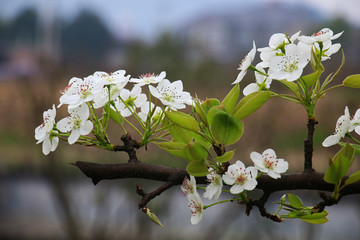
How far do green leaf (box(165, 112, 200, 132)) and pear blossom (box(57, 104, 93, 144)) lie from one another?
0.28ft

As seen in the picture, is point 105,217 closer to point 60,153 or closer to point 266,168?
point 60,153

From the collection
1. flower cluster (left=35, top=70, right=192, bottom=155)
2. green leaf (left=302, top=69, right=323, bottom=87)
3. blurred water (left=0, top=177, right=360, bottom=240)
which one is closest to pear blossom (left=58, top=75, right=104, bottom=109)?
flower cluster (left=35, top=70, right=192, bottom=155)

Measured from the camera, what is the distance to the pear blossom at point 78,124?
44 centimetres

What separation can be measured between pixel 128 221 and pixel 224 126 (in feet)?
11.8

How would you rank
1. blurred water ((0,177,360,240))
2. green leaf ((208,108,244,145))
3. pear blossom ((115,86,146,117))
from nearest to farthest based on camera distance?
green leaf ((208,108,244,145)) → pear blossom ((115,86,146,117)) → blurred water ((0,177,360,240))

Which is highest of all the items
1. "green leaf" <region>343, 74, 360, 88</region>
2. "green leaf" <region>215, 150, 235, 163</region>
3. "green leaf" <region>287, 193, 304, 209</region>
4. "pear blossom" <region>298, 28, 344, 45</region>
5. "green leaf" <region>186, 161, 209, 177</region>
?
"pear blossom" <region>298, 28, 344, 45</region>

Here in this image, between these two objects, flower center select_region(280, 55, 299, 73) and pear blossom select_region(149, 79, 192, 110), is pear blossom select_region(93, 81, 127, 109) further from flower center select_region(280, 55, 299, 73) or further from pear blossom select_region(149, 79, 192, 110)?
flower center select_region(280, 55, 299, 73)

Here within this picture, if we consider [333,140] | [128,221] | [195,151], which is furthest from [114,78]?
[128,221]

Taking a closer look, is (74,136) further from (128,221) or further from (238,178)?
(128,221)

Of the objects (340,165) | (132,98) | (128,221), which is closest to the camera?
(340,165)

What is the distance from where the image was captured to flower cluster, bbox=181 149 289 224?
0.43 metres

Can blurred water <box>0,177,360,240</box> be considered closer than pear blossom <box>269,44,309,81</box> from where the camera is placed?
No

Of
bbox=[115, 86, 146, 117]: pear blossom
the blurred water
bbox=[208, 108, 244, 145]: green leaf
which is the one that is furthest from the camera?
the blurred water

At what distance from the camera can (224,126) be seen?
398mm
